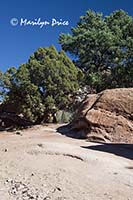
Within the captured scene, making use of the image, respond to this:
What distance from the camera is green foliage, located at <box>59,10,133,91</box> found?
23.5 meters

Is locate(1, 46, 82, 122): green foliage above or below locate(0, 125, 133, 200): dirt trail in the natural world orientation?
above

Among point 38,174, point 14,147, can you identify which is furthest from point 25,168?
point 14,147

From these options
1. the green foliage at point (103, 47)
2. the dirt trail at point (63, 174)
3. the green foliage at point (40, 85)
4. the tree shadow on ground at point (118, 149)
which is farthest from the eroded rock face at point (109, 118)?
the green foliage at point (103, 47)

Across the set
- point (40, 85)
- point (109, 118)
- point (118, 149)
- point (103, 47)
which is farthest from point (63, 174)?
point (103, 47)

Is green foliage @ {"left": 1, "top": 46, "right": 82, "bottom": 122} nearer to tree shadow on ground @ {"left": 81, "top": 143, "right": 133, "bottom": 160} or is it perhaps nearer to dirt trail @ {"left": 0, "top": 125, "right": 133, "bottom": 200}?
tree shadow on ground @ {"left": 81, "top": 143, "right": 133, "bottom": 160}

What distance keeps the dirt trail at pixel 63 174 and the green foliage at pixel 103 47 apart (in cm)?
1272

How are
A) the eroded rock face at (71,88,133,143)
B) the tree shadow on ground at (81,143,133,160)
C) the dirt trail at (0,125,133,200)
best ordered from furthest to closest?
1. the eroded rock face at (71,88,133,143)
2. the tree shadow on ground at (81,143,133,160)
3. the dirt trail at (0,125,133,200)

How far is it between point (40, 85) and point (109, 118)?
22.3 feet

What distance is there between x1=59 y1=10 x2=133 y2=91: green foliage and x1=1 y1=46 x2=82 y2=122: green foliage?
129 inches

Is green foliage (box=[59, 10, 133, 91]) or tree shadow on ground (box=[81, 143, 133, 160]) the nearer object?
tree shadow on ground (box=[81, 143, 133, 160])

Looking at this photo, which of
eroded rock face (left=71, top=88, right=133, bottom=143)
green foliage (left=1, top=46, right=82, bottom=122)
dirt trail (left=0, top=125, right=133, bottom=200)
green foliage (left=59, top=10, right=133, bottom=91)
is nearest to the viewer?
dirt trail (left=0, top=125, right=133, bottom=200)

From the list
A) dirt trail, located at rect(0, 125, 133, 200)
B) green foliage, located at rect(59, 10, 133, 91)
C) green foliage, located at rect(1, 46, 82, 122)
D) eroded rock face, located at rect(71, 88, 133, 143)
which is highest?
green foliage, located at rect(59, 10, 133, 91)

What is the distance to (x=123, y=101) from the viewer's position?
14.9m

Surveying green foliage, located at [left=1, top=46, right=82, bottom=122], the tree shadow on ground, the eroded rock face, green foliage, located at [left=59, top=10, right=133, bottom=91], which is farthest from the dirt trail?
green foliage, located at [left=59, top=10, right=133, bottom=91]
